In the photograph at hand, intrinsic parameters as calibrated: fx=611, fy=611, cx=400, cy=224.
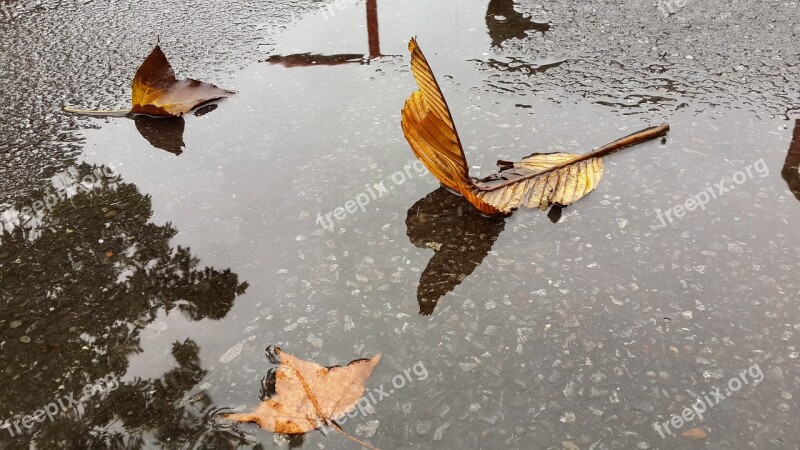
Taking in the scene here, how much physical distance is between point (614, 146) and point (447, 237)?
0.81 metres

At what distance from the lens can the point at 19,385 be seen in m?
1.75

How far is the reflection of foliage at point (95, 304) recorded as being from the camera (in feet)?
5.48

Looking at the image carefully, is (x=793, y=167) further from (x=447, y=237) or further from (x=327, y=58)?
(x=327, y=58)

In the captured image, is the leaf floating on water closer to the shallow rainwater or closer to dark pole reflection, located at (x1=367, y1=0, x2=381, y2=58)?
the shallow rainwater

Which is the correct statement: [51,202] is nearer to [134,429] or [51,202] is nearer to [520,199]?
[134,429]

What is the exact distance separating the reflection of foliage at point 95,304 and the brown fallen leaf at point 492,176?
803 millimetres

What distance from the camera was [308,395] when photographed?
Answer: 1660 millimetres

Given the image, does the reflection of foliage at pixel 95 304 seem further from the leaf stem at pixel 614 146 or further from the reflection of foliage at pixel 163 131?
the leaf stem at pixel 614 146

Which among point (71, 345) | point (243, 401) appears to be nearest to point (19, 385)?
point (71, 345)

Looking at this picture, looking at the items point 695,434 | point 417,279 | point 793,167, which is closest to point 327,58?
point 417,279

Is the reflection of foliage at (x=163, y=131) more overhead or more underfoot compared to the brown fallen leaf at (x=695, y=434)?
more overhead

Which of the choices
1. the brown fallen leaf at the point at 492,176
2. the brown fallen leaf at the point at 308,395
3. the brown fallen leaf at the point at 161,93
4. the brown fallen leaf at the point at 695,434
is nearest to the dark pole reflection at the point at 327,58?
the brown fallen leaf at the point at 161,93

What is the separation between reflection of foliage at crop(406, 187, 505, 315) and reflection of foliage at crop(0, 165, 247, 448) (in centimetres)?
61

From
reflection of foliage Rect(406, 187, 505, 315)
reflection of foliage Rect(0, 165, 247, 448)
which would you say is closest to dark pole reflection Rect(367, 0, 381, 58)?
reflection of foliage Rect(406, 187, 505, 315)
